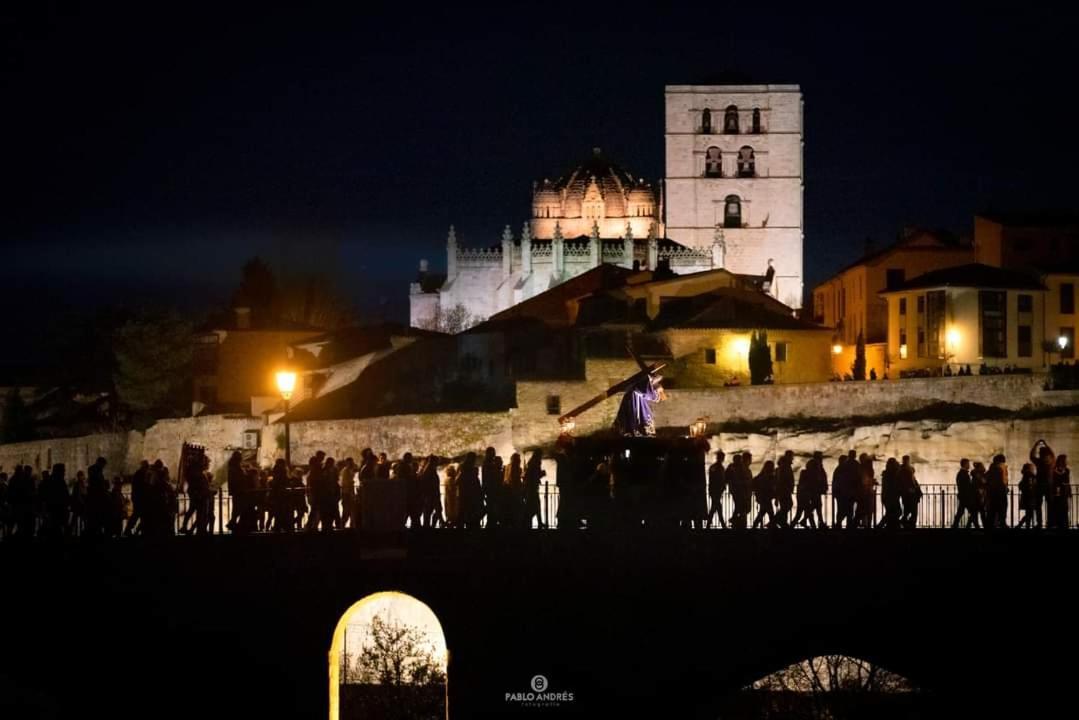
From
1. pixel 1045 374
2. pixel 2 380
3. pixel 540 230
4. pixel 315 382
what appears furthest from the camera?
pixel 540 230

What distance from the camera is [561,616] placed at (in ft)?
86.9

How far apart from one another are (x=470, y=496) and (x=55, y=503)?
6342 mm

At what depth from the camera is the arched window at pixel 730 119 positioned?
337ft

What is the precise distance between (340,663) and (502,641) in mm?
3811

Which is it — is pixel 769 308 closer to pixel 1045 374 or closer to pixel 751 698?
pixel 1045 374

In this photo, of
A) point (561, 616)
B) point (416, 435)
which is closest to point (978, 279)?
point (416, 435)

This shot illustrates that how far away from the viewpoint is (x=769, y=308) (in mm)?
59219

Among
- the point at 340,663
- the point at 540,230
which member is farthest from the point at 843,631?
the point at 540,230

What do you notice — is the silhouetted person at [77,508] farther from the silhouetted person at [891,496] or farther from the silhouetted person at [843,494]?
the silhouetted person at [891,496]

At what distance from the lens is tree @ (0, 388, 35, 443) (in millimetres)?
63906

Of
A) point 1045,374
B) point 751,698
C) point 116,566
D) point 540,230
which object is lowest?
point 751,698

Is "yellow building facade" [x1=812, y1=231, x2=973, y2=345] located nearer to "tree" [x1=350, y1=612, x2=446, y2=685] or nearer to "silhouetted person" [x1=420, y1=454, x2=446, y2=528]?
"tree" [x1=350, y1=612, x2=446, y2=685]

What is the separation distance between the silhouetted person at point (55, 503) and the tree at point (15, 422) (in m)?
36.0

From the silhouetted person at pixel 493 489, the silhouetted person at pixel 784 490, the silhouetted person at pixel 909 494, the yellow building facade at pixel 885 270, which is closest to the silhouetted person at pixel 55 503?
the silhouetted person at pixel 493 489
